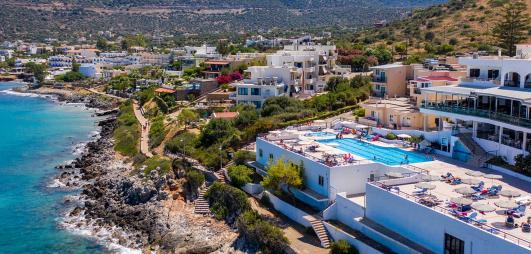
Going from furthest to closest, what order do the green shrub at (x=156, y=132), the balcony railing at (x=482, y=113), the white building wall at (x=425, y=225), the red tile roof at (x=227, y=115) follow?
the green shrub at (x=156, y=132) < the red tile roof at (x=227, y=115) < the balcony railing at (x=482, y=113) < the white building wall at (x=425, y=225)

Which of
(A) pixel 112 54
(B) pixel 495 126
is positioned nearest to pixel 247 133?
(B) pixel 495 126

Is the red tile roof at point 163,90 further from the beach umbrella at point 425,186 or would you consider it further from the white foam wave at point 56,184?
the beach umbrella at point 425,186

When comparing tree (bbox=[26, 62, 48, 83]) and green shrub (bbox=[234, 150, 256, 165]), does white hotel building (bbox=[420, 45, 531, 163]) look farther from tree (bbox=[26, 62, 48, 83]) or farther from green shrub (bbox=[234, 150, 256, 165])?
tree (bbox=[26, 62, 48, 83])

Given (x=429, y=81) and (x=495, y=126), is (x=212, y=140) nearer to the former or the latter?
(x=429, y=81)

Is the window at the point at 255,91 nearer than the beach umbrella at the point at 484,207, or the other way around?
the beach umbrella at the point at 484,207

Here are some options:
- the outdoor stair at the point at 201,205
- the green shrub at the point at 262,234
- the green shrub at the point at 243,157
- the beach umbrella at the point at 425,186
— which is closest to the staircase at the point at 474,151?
the beach umbrella at the point at 425,186

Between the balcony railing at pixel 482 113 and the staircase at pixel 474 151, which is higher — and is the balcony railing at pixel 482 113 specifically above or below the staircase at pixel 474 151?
above
